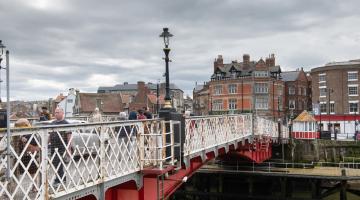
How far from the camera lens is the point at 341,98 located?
5878 cm

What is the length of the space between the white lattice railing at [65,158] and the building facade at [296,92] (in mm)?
63760

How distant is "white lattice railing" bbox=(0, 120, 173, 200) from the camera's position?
6.58 metres

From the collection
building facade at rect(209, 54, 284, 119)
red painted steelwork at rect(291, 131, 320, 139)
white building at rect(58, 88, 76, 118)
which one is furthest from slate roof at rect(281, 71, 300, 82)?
white building at rect(58, 88, 76, 118)

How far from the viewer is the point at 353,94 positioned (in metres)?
57.9

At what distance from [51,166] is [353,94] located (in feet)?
187

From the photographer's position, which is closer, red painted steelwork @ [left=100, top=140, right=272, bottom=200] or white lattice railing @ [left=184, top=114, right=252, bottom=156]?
red painted steelwork @ [left=100, top=140, right=272, bottom=200]

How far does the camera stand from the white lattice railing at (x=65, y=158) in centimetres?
658

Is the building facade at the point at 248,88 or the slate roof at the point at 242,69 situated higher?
the slate roof at the point at 242,69

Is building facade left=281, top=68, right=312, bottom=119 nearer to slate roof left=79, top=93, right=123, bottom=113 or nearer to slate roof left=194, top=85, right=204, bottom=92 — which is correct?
slate roof left=79, top=93, right=123, bottom=113

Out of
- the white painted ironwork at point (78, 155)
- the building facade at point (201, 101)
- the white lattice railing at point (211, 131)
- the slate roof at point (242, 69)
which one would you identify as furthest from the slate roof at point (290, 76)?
the white painted ironwork at point (78, 155)

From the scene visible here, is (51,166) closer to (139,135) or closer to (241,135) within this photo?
(139,135)

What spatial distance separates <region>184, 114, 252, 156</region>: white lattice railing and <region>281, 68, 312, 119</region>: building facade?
4944 centimetres

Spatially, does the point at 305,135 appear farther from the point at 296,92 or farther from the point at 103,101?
the point at 103,101

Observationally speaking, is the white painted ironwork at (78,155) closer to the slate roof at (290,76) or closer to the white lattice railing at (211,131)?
the white lattice railing at (211,131)
